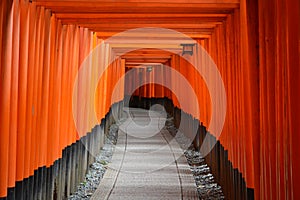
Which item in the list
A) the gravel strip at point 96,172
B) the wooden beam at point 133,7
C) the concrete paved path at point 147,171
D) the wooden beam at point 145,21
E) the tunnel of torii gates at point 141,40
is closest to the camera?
the tunnel of torii gates at point 141,40

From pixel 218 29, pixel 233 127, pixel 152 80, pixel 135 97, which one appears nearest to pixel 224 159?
pixel 233 127

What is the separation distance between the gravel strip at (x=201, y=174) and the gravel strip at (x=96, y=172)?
6.27 feet

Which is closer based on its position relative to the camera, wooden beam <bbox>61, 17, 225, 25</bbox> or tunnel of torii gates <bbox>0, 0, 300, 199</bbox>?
tunnel of torii gates <bbox>0, 0, 300, 199</bbox>

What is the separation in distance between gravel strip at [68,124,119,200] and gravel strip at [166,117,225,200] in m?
1.91

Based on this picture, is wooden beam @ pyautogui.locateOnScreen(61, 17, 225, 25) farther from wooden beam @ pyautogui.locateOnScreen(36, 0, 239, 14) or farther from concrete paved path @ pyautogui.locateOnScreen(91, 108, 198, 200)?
concrete paved path @ pyautogui.locateOnScreen(91, 108, 198, 200)

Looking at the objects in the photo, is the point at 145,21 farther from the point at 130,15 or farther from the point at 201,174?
the point at 201,174

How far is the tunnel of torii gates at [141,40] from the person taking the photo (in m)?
3.84

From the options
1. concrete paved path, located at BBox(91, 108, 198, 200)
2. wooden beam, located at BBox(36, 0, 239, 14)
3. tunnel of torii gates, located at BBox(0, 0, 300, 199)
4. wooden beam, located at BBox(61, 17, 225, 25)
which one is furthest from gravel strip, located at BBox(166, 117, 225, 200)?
wooden beam, located at BBox(36, 0, 239, 14)

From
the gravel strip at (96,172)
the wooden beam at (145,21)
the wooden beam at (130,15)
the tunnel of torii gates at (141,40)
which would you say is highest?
the wooden beam at (130,15)

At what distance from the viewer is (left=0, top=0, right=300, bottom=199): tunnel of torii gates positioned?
12.6 ft

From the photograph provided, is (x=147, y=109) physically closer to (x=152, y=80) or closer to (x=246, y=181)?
(x=152, y=80)

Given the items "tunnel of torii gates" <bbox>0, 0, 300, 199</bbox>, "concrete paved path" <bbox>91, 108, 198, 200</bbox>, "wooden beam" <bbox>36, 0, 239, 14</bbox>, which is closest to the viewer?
"tunnel of torii gates" <bbox>0, 0, 300, 199</bbox>

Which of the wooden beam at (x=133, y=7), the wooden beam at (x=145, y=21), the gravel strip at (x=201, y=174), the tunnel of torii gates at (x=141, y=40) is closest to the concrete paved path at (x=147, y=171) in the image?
the gravel strip at (x=201, y=174)

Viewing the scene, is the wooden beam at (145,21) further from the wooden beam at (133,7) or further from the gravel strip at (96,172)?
the gravel strip at (96,172)
